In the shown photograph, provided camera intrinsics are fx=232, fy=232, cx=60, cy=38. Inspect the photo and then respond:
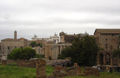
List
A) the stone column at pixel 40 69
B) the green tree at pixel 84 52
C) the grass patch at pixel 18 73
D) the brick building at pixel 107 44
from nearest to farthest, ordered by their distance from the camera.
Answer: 1. the stone column at pixel 40 69
2. the grass patch at pixel 18 73
3. the green tree at pixel 84 52
4. the brick building at pixel 107 44

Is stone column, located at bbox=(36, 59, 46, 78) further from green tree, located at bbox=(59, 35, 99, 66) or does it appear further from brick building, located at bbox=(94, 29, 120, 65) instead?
brick building, located at bbox=(94, 29, 120, 65)

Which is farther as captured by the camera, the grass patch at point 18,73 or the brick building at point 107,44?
the brick building at point 107,44

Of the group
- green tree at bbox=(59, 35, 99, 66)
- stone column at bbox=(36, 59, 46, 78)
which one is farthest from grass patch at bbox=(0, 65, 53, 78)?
green tree at bbox=(59, 35, 99, 66)

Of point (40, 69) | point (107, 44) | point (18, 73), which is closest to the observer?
point (40, 69)

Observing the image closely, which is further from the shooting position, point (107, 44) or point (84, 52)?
point (107, 44)

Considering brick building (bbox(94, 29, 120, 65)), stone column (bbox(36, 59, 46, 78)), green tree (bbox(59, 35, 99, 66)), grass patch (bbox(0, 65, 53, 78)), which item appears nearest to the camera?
stone column (bbox(36, 59, 46, 78))

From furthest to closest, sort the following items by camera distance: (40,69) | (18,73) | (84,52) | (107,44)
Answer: (107,44) < (84,52) < (18,73) < (40,69)

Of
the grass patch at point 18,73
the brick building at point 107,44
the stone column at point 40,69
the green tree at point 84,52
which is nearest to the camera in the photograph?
the stone column at point 40,69

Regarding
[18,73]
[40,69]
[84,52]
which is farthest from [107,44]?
[40,69]

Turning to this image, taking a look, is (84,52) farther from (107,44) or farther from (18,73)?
(18,73)

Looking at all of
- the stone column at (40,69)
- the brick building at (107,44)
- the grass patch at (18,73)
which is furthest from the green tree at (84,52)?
the stone column at (40,69)

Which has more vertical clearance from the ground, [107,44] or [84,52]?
[107,44]

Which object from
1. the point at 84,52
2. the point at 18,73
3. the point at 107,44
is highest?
the point at 107,44

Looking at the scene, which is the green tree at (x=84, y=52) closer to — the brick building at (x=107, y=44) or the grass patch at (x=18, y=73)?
the brick building at (x=107, y=44)
